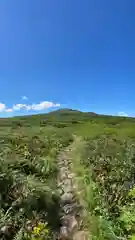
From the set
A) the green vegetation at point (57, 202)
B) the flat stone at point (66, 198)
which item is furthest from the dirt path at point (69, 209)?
the green vegetation at point (57, 202)

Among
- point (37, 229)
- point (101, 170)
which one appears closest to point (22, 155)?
point (101, 170)

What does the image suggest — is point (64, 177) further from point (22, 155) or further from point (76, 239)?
point (76, 239)

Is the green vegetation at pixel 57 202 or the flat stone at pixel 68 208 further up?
the green vegetation at pixel 57 202

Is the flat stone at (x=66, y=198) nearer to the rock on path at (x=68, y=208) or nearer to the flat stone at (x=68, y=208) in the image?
the rock on path at (x=68, y=208)

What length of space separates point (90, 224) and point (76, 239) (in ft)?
2.09

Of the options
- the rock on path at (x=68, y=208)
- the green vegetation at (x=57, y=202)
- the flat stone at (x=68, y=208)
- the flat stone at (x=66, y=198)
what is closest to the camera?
the green vegetation at (x=57, y=202)

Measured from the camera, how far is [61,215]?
8562 millimetres

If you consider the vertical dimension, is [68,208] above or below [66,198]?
below

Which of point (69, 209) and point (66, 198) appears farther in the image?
point (66, 198)

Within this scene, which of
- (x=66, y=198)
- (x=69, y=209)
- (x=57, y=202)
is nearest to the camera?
(x=69, y=209)

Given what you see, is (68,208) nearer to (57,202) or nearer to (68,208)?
(68,208)

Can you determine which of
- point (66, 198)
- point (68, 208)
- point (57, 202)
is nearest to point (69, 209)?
point (68, 208)

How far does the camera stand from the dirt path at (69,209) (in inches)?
294

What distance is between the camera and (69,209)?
9031mm
